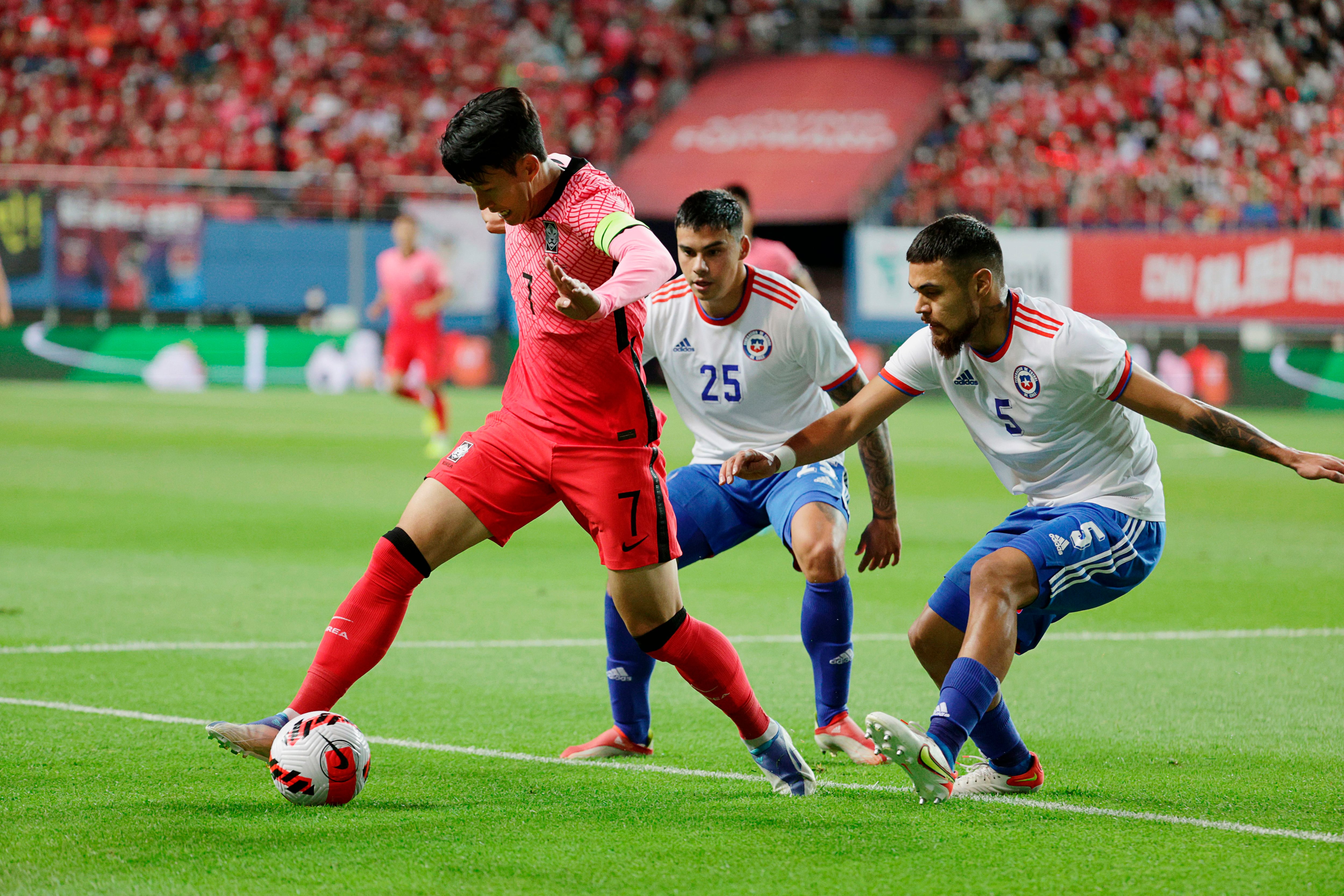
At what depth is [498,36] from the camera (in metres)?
32.1

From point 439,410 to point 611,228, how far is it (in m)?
12.4

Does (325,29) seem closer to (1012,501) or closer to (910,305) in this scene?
(910,305)

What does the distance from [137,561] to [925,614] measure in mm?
6140

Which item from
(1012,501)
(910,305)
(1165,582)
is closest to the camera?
(1165,582)

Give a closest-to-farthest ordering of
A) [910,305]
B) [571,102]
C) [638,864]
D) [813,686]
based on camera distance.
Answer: [638,864] < [813,686] < [910,305] < [571,102]

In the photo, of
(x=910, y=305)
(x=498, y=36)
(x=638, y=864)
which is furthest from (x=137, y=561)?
(x=498, y=36)

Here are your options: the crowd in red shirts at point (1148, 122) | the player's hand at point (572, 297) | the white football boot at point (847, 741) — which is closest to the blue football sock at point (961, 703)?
the white football boot at point (847, 741)

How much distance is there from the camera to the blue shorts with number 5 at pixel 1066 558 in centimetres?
448

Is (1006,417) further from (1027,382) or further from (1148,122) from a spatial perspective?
(1148,122)

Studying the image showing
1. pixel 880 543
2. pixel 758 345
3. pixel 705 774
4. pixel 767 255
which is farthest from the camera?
pixel 767 255

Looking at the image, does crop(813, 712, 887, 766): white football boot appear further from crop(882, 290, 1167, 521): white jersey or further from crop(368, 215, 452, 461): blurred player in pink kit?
crop(368, 215, 452, 461): blurred player in pink kit

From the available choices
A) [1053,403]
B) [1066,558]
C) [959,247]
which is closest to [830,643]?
[1066,558]

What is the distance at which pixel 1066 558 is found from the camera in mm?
4477

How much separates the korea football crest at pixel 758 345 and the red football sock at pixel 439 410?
35.9 feet
